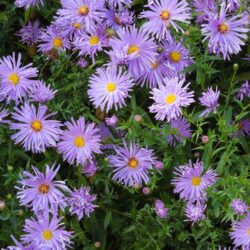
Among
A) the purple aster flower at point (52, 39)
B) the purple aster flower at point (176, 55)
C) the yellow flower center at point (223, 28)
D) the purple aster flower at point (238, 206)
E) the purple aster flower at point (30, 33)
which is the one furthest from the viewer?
the purple aster flower at point (30, 33)

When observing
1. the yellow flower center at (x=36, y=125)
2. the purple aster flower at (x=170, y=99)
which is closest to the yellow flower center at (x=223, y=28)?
the purple aster flower at (x=170, y=99)

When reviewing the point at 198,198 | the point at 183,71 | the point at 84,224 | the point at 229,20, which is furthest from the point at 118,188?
the point at 229,20

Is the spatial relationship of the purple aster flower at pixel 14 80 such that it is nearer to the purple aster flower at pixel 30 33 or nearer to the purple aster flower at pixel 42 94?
the purple aster flower at pixel 42 94

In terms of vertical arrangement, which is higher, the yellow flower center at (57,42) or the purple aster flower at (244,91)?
the yellow flower center at (57,42)

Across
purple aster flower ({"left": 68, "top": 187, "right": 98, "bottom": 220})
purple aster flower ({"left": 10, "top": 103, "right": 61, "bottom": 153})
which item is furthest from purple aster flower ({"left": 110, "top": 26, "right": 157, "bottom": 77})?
purple aster flower ({"left": 68, "top": 187, "right": 98, "bottom": 220})

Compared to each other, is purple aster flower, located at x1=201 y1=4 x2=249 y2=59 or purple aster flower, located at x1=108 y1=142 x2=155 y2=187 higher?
purple aster flower, located at x1=201 y1=4 x2=249 y2=59

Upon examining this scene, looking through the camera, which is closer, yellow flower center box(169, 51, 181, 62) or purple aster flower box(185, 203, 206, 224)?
purple aster flower box(185, 203, 206, 224)

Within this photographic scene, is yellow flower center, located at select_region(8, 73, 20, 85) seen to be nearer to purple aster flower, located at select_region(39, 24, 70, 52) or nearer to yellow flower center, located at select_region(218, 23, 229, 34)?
purple aster flower, located at select_region(39, 24, 70, 52)
